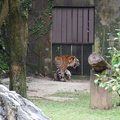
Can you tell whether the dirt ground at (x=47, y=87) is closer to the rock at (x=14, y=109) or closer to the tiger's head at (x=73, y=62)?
the tiger's head at (x=73, y=62)

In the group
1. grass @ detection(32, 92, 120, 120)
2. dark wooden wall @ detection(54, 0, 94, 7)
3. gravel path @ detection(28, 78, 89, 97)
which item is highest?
dark wooden wall @ detection(54, 0, 94, 7)

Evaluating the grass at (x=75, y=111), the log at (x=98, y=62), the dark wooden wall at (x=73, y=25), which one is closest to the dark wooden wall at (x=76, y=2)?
the dark wooden wall at (x=73, y=25)

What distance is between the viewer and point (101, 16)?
15.7 m

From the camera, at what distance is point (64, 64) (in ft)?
53.6

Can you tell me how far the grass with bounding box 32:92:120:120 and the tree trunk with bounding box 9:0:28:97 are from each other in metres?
0.67

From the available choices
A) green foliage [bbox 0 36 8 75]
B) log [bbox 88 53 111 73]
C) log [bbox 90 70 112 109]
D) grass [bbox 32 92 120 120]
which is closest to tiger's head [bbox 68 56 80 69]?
green foliage [bbox 0 36 8 75]

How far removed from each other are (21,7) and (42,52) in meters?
7.14

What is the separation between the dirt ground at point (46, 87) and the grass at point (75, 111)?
3.30ft

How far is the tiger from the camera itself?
1617cm

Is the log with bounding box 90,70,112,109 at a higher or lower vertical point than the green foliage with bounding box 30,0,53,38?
lower

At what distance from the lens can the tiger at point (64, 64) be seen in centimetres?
1617

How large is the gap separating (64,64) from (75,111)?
7604 mm

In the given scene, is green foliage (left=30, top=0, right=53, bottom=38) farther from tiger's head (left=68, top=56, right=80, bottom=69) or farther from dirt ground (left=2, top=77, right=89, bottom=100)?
dirt ground (left=2, top=77, right=89, bottom=100)

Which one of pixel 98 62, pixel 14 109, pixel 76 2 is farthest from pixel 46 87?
pixel 14 109
